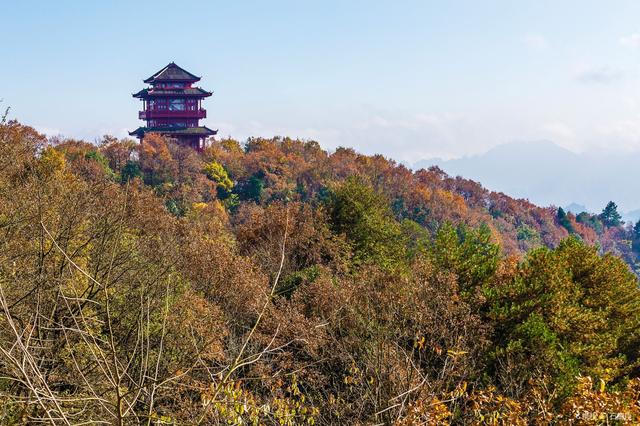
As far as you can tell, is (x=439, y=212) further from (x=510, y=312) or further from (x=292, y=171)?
(x=510, y=312)

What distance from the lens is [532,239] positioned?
2376 inches

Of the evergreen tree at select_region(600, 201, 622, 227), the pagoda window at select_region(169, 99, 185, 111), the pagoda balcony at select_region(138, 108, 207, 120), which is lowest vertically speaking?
the evergreen tree at select_region(600, 201, 622, 227)

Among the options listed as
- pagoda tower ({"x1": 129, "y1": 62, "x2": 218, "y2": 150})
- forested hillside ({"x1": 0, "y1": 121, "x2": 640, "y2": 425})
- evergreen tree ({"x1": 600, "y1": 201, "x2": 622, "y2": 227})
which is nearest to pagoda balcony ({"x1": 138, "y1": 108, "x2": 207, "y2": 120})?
pagoda tower ({"x1": 129, "y1": 62, "x2": 218, "y2": 150})

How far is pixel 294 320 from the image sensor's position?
13.4 m

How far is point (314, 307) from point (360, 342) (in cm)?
376

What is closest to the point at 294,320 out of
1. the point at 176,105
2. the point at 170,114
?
the point at 170,114

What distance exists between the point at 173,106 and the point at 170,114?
883 mm

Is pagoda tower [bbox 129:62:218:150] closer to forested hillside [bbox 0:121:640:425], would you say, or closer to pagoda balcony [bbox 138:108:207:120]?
pagoda balcony [bbox 138:108:207:120]

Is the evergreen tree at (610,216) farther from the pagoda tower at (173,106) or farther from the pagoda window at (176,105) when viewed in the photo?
the pagoda window at (176,105)

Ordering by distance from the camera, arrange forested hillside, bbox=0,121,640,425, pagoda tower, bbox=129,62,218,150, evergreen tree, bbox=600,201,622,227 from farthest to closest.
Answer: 1. evergreen tree, bbox=600,201,622,227
2. pagoda tower, bbox=129,62,218,150
3. forested hillside, bbox=0,121,640,425

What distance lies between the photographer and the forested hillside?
5.39 m

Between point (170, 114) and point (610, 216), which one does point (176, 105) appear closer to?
point (170, 114)

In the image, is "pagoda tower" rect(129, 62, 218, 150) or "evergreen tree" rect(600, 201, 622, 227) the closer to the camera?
"pagoda tower" rect(129, 62, 218, 150)

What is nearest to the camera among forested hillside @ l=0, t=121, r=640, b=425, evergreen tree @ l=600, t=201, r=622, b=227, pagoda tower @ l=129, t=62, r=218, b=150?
forested hillside @ l=0, t=121, r=640, b=425
